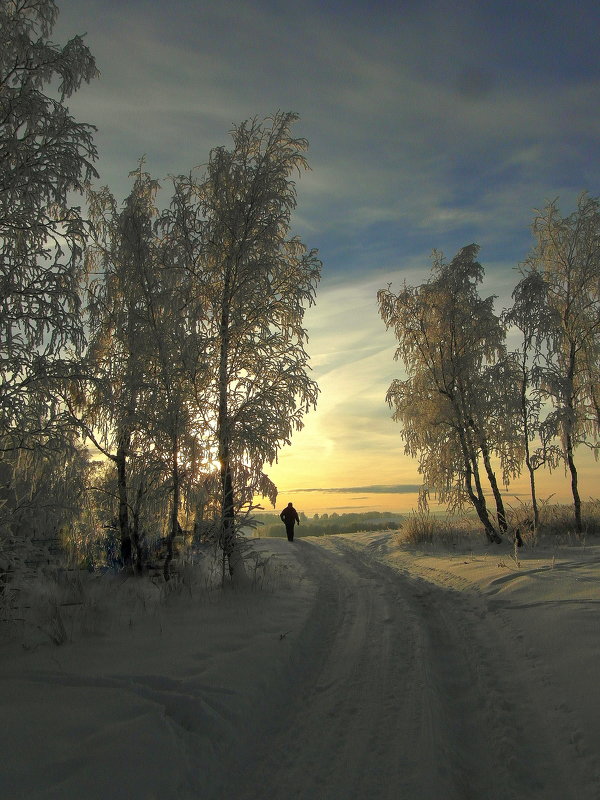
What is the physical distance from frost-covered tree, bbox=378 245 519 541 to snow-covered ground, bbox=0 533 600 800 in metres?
9.26

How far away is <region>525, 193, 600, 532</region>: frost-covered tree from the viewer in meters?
17.6

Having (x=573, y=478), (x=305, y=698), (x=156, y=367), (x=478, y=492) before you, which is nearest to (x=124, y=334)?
(x=156, y=367)

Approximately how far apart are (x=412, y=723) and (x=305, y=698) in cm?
117

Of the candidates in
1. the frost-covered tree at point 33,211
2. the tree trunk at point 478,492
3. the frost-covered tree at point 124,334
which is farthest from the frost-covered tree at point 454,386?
the frost-covered tree at point 33,211

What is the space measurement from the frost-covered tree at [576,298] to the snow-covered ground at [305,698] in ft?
36.9

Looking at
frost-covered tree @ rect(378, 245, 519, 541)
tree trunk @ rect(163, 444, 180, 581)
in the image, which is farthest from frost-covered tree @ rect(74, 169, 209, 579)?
frost-covered tree @ rect(378, 245, 519, 541)

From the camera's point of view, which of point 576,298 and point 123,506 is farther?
point 576,298

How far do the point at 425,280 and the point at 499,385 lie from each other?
497 centimetres

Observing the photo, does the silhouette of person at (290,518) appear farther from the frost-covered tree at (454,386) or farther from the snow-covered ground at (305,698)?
the snow-covered ground at (305,698)

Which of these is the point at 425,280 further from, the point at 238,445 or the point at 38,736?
the point at 38,736

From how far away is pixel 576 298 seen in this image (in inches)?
718

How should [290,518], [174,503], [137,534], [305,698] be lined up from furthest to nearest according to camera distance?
1. [290,518]
2. [137,534]
3. [174,503]
4. [305,698]

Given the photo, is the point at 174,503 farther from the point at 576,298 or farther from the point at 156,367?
the point at 576,298

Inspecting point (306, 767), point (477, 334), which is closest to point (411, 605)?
point (306, 767)
